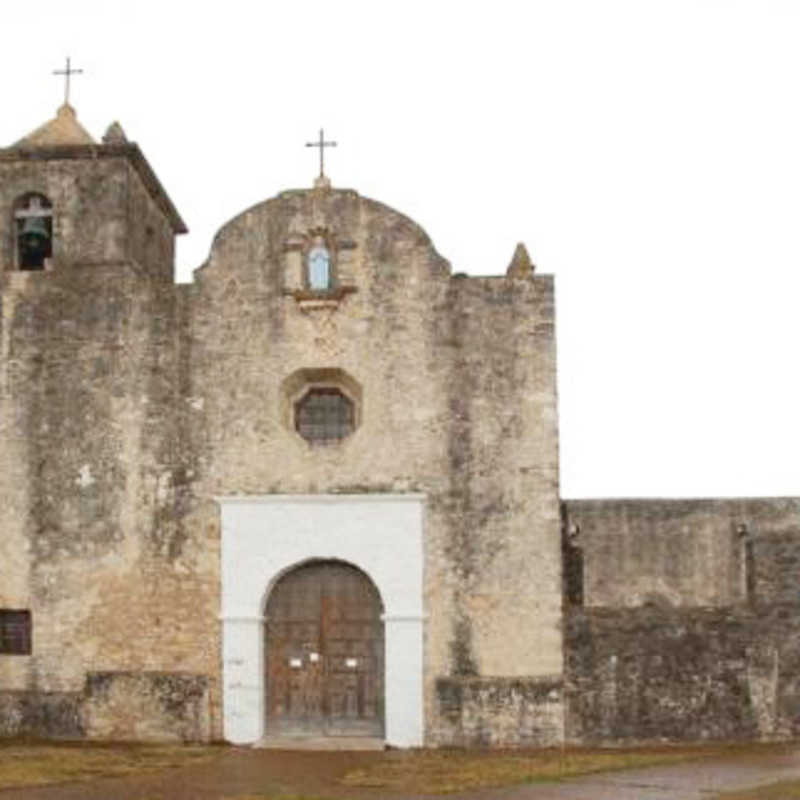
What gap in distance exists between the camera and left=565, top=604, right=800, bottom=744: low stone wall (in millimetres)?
19125

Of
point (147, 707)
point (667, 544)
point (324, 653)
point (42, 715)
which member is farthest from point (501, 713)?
point (667, 544)

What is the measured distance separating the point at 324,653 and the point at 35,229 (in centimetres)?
756

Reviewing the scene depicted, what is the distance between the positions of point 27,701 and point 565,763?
7545mm

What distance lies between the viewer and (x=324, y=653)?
65.1ft

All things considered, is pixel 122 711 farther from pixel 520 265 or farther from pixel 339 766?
pixel 520 265

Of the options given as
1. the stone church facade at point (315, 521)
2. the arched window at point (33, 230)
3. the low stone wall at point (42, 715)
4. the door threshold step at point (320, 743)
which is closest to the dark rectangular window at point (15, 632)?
the stone church facade at point (315, 521)

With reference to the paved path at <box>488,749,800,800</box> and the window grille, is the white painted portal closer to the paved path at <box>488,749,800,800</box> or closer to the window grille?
the window grille

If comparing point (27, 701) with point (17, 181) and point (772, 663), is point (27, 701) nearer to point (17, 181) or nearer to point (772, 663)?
point (17, 181)

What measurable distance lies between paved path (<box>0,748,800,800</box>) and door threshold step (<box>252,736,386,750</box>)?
1.26m

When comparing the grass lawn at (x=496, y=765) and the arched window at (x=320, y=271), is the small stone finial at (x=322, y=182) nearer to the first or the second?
the arched window at (x=320, y=271)

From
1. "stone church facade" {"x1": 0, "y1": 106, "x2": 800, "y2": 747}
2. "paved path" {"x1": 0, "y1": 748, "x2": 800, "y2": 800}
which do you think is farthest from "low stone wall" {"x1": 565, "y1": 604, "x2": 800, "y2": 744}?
"paved path" {"x1": 0, "y1": 748, "x2": 800, "y2": 800}

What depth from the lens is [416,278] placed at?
20125 millimetres

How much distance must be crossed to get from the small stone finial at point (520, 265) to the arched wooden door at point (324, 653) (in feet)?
15.2

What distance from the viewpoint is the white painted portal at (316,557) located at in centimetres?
1942
